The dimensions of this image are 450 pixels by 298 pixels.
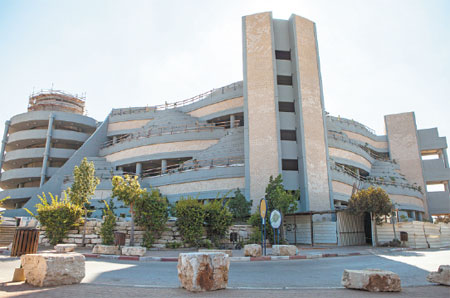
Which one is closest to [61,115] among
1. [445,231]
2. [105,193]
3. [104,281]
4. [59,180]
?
[59,180]

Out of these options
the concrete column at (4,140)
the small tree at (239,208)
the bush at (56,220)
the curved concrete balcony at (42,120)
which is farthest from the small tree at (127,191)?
the concrete column at (4,140)

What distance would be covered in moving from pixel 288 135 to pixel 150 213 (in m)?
18.7

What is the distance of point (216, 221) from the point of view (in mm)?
19969

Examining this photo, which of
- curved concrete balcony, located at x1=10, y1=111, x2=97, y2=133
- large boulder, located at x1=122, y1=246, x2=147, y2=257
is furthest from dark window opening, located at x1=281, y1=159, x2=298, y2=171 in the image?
curved concrete balcony, located at x1=10, y1=111, x2=97, y2=133

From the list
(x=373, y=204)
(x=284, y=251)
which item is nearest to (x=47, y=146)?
(x=284, y=251)

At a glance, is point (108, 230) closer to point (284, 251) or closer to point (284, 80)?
point (284, 251)

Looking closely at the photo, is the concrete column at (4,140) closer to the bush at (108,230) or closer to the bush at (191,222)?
the bush at (108,230)

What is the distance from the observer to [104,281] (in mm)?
8109

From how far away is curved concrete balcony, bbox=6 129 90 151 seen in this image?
46.1 meters

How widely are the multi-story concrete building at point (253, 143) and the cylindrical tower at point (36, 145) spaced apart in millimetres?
202

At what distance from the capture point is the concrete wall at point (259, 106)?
3061cm

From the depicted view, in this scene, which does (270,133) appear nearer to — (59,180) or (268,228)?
(268,228)

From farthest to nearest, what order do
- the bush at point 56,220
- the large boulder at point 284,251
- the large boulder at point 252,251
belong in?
the bush at point 56,220
the large boulder at point 284,251
the large boulder at point 252,251

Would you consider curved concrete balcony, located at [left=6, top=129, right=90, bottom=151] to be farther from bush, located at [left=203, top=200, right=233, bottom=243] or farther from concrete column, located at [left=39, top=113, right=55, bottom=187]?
bush, located at [left=203, top=200, right=233, bottom=243]
